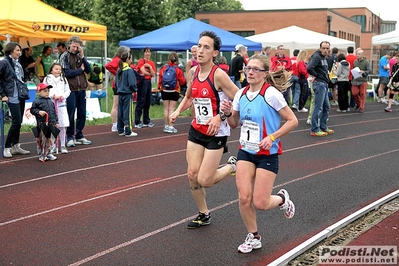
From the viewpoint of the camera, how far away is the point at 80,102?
462 inches

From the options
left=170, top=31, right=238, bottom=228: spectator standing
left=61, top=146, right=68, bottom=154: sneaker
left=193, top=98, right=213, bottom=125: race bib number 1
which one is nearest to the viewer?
left=170, top=31, right=238, bottom=228: spectator standing

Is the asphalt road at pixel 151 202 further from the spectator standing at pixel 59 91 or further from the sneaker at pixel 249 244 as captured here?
the spectator standing at pixel 59 91

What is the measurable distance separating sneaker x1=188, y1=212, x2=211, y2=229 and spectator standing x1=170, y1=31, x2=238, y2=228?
27 centimetres

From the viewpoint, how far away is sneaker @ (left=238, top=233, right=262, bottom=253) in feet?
17.7

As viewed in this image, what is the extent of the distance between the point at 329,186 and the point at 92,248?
162 inches

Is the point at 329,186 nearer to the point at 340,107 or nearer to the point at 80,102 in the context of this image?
the point at 80,102

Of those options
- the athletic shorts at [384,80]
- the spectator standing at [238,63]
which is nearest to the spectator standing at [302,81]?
the spectator standing at [238,63]

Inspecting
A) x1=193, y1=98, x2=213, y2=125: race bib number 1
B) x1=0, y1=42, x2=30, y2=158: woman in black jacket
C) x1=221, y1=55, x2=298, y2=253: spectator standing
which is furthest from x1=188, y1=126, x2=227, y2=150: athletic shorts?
x1=0, y1=42, x2=30, y2=158: woman in black jacket

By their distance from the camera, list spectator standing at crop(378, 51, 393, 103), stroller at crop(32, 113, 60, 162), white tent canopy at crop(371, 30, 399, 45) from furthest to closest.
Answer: white tent canopy at crop(371, 30, 399, 45), spectator standing at crop(378, 51, 393, 103), stroller at crop(32, 113, 60, 162)

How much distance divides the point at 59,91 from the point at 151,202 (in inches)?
165

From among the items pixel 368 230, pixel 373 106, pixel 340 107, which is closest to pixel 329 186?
pixel 368 230

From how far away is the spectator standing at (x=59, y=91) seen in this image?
10.6m

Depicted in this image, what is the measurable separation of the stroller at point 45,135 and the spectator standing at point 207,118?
4.65m

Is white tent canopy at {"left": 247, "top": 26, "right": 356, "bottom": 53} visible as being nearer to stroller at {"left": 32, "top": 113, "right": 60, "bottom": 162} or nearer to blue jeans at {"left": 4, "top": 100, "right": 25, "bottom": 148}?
blue jeans at {"left": 4, "top": 100, "right": 25, "bottom": 148}
